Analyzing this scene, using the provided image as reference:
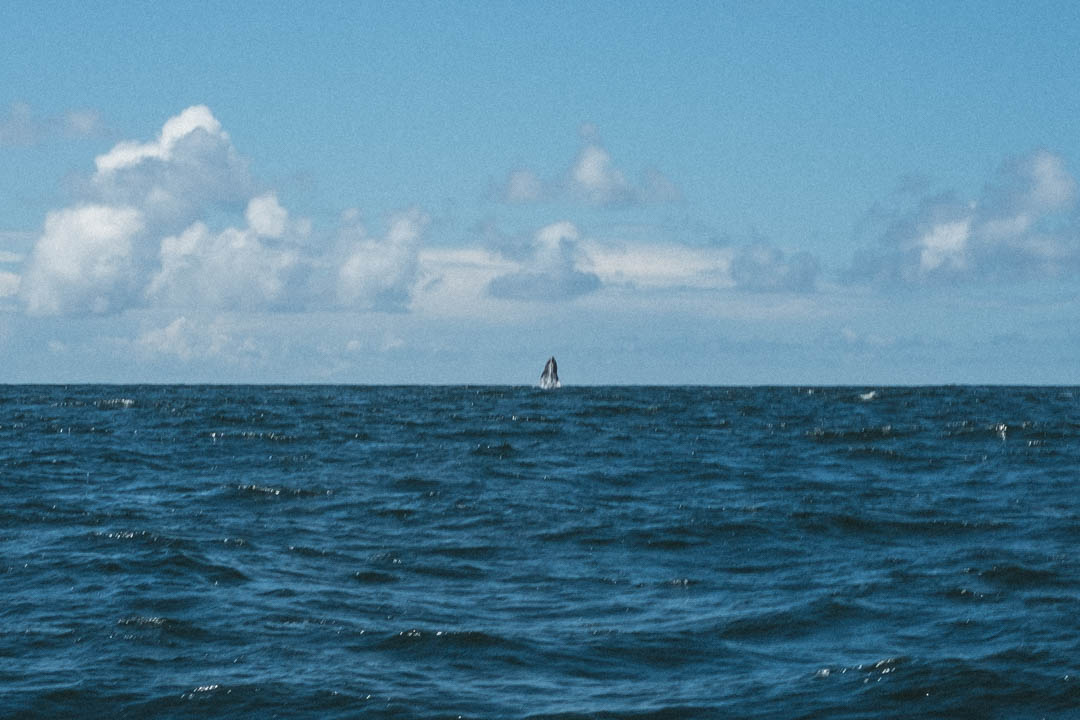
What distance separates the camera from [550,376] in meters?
105

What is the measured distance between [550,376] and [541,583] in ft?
282

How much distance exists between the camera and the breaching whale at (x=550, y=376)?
341 ft

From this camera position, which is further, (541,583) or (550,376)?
(550,376)

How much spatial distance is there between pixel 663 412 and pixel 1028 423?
19.7 meters

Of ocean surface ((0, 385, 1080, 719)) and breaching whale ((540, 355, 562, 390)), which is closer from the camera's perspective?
ocean surface ((0, 385, 1080, 719))

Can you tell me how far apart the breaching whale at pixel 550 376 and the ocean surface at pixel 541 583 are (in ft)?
213

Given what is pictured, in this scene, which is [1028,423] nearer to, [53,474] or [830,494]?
[830,494]

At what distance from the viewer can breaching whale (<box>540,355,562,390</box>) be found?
104m

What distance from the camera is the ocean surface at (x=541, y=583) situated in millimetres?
12938

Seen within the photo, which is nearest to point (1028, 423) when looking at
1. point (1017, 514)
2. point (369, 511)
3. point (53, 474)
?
point (1017, 514)

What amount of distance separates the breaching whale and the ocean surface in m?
65.0

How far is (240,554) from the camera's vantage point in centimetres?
2080

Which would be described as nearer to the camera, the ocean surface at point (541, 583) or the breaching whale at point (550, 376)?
the ocean surface at point (541, 583)

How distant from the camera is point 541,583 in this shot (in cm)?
1897
